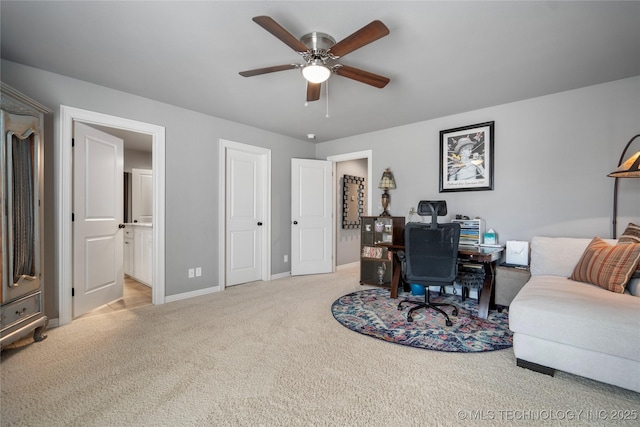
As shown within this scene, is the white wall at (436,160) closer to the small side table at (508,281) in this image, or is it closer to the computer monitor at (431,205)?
the computer monitor at (431,205)

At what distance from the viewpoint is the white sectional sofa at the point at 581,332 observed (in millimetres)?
1663

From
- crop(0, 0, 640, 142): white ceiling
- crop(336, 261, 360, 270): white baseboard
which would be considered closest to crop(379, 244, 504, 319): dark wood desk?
crop(0, 0, 640, 142): white ceiling

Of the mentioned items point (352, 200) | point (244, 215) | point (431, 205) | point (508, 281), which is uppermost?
point (352, 200)

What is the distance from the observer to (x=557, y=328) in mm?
1842

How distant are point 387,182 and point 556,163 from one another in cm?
194

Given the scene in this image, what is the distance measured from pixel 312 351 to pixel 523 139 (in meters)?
3.28

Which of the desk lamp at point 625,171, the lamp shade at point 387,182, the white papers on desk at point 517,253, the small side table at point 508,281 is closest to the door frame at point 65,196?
the lamp shade at point 387,182

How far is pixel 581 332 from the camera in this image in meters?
1.77

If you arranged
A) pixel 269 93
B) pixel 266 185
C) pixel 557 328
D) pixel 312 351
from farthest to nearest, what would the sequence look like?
pixel 266 185
pixel 269 93
pixel 312 351
pixel 557 328

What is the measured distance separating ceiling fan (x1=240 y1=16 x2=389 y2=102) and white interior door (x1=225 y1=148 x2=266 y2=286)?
2125mm

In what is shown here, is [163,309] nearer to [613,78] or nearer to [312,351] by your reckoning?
[312,351]

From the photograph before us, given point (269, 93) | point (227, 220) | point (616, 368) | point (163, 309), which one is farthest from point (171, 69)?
point (616, 368)

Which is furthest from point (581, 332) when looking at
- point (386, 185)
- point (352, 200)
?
point (352, 200)

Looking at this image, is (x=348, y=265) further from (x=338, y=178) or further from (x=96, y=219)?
(x=96, y=219)
